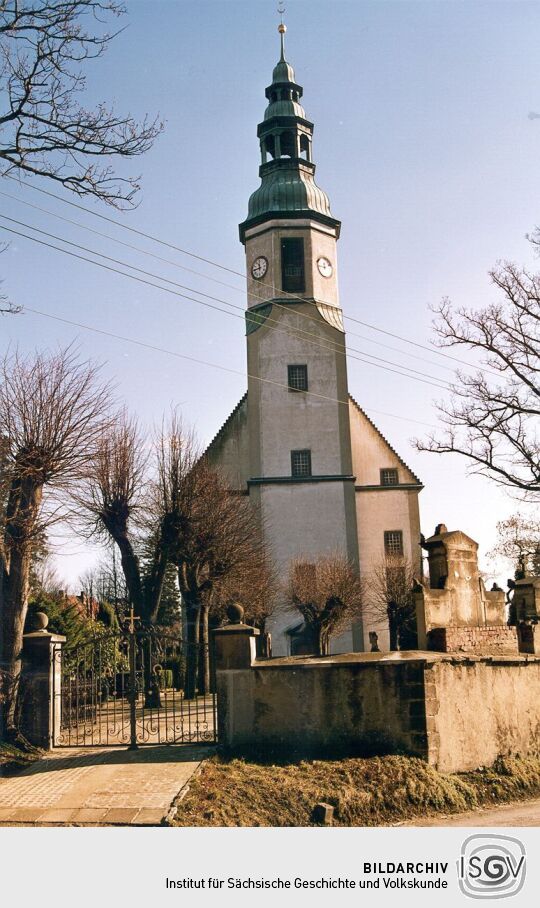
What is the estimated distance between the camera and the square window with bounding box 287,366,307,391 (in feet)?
134

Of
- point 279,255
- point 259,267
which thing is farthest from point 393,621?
point 259,267

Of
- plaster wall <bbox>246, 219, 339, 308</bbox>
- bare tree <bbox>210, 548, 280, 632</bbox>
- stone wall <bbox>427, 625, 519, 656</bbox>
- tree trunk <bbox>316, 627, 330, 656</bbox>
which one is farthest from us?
plaster wall <bbox>246, 219, 339, 308</bbox>

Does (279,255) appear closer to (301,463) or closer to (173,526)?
(301,463)

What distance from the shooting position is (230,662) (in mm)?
13180

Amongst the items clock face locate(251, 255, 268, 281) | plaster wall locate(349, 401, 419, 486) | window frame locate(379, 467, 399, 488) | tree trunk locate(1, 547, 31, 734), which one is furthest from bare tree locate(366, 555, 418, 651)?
tree trunk locate(1, 547, 31, 734)

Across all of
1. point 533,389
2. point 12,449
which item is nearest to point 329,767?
point 12,449

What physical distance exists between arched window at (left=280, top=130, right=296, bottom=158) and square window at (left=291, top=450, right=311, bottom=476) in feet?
50.3

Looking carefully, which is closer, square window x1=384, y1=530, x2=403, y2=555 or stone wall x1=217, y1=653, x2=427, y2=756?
stone wall x1=217, y1=653, x2=427, y2=756

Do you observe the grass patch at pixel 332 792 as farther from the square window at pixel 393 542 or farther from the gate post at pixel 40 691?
the square window at pixel 393 542

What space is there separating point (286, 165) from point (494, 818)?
123ft

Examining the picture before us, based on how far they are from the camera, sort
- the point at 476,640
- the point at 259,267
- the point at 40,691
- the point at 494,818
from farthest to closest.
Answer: the point at 259,267 → the point at 476,640 → the point at 40,691 → the point at 494,818
